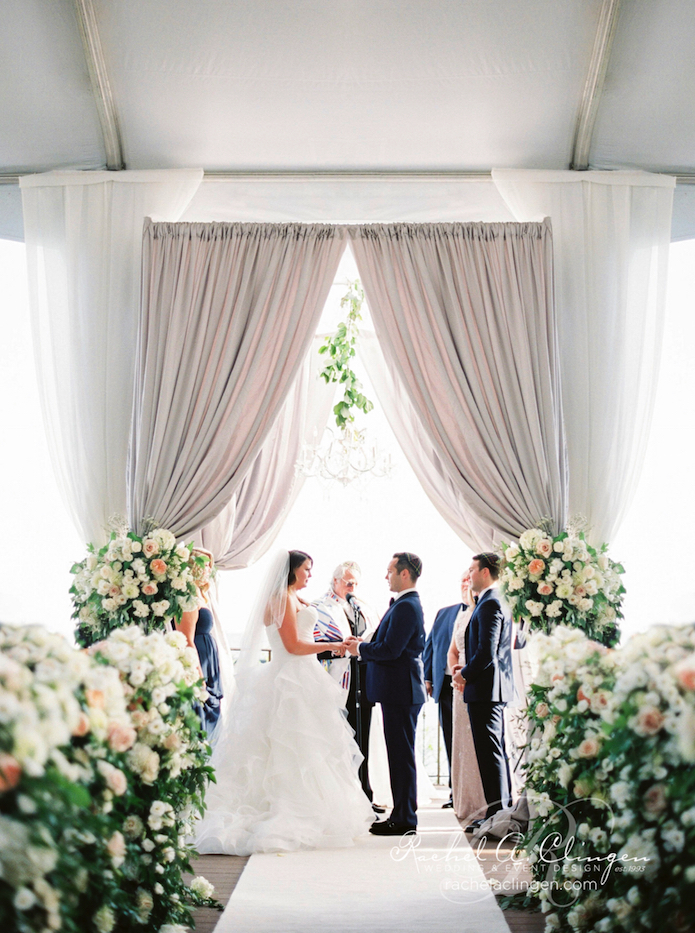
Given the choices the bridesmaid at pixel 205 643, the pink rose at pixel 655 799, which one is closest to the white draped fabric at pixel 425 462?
the bridesmaid at pixel 205 643

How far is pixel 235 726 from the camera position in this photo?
4.89 metres

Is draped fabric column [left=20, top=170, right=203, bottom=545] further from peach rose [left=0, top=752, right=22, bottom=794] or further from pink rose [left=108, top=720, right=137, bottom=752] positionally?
peach rose [left=0, top=752, right=22, bottom=794]

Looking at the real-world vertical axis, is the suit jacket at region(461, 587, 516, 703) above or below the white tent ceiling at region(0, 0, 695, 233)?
below

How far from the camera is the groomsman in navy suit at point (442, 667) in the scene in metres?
5.73

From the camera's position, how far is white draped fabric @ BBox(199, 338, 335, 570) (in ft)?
19.0

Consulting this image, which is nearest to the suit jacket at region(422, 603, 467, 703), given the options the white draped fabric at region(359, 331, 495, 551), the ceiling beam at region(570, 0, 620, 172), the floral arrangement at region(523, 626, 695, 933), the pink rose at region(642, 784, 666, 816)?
the white draped fabric at region(359, 331, 495, 551)

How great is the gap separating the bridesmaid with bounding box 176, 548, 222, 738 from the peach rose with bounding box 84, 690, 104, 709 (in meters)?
2.34

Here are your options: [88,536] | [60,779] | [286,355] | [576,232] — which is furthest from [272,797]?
[576,232]

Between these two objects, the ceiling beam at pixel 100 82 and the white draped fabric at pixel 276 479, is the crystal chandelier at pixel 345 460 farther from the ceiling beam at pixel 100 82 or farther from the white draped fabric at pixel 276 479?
the ceiling beam at pixel 100 82

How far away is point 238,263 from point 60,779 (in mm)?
3561

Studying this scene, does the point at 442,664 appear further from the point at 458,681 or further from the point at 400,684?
the point at 400,684

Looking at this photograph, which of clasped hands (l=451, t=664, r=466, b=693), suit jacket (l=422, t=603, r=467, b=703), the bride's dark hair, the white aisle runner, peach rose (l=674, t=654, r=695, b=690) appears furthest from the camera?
suit jacket (l=422, t=603, r=467, b=703)

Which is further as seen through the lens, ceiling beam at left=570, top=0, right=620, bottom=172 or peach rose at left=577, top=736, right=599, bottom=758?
ceiling beam at left=570, top=0, right=620, bottom=172

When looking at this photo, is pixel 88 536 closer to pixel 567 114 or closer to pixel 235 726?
pixel 235 726
